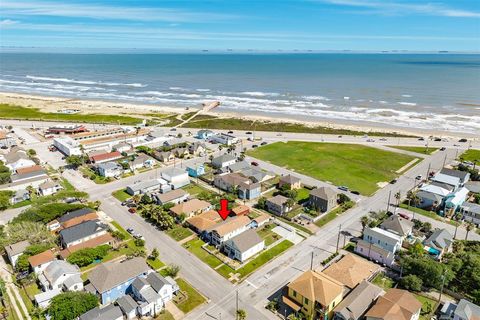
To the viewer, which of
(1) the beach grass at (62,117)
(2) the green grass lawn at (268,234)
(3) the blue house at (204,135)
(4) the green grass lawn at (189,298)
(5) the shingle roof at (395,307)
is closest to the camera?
(5) the shingle roof at (395,307)

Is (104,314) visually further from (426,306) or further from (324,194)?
(324,194)

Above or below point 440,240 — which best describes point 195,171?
above

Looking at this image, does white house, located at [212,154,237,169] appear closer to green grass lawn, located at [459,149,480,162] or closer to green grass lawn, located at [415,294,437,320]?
green grass lawn, located at [415,294,437,320]

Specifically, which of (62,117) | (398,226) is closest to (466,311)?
(398,226)

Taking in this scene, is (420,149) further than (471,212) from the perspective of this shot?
Yes

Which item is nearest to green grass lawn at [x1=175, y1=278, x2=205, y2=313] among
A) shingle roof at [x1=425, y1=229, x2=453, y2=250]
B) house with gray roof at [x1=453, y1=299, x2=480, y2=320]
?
house with gray roof at [x1=453, y1=299, x2=480, y2=320]

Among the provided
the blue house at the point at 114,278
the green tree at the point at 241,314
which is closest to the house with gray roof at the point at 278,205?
the green tree at the point at 241,314

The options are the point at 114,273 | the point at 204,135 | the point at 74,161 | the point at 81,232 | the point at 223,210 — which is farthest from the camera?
the point at 204,135

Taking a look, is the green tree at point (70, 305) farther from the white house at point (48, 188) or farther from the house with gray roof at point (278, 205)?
the white house at point (48, 188)
